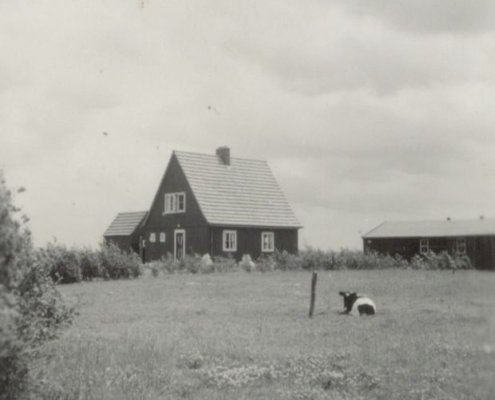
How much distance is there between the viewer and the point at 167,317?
16.9 meters

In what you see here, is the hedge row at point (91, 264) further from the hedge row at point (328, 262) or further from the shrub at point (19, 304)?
the shrub at point (19, 304)

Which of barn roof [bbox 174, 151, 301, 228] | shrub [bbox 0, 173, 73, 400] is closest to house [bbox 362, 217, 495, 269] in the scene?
barn roof [bbox 174, 151, 301, 228]

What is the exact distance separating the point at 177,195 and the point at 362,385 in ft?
132

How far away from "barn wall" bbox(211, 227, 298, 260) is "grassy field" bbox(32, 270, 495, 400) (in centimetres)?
2542

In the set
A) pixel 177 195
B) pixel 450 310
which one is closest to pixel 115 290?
pixel 450 310

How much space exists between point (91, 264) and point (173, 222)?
1523cm

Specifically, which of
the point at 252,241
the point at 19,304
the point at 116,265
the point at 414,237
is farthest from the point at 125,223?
the point at 19,304

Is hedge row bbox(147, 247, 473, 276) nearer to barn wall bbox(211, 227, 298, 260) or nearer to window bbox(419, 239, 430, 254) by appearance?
barn wall bbox(211, 227, 298, 260)

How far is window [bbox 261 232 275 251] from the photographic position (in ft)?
161

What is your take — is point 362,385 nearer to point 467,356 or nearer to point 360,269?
point 467,356

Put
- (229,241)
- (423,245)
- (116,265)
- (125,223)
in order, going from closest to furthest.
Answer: (116,265), (229,241), (423,245), (125,223)

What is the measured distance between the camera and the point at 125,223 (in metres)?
56.5

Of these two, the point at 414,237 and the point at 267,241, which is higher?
the point at 414,237

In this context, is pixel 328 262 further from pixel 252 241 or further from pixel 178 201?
pixel 178 201
